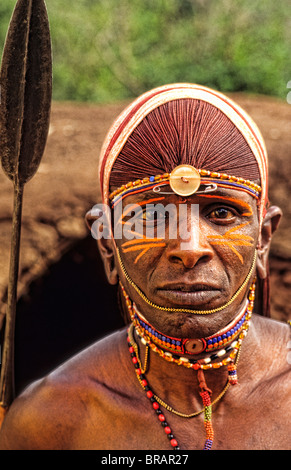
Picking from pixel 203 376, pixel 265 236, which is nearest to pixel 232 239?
pixel 265 236

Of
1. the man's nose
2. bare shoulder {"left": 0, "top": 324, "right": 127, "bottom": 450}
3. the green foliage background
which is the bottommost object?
bare shoulder {"left": 0, "top": 324, "right": 127, "bottom": 450}

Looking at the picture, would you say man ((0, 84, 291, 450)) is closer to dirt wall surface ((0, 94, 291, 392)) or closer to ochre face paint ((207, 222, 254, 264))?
ochre face paint ((207, 222, 254, 264))

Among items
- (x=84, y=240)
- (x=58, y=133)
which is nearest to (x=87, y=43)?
(x=58, y=133)

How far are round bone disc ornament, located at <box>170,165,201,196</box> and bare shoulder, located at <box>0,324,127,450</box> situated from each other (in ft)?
2.78

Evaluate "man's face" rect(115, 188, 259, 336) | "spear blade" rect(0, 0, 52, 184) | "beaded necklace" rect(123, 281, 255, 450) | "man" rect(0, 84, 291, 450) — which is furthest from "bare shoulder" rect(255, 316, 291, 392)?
"spear blade" rect(0, 0, 52, 184)

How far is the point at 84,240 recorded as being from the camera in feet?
12.2

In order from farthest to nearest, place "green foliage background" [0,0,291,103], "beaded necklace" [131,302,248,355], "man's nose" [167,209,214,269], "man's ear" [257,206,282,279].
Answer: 1. "green foliage background" [0,0,291,103]
2. "man's ear" [257,206,282,279]
3. "beaded necklace" [131,302,248,355]
4. "man's nose" [167,209,214,269]

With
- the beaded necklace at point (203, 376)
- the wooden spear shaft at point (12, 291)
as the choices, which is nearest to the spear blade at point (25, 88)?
the wooden spear shaft at point (12, 291)

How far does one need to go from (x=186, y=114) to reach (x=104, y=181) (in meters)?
0.43

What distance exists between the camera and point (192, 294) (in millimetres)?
2195

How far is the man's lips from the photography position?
7.20ft

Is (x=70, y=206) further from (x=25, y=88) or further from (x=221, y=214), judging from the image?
(x=221, y=214)

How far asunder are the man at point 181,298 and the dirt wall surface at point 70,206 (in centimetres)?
93

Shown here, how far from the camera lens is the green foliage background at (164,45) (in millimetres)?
6191
